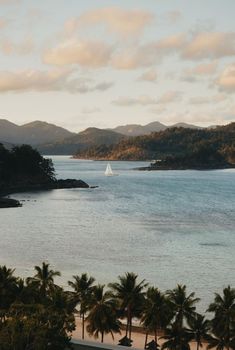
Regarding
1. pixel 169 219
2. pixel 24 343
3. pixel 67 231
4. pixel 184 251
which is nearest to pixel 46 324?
pixel 24 343

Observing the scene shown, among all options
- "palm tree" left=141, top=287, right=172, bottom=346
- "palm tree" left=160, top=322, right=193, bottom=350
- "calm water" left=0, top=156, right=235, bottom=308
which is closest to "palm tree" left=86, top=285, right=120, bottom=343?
"palm tree" left=141, top=287, right=172, bottom=346

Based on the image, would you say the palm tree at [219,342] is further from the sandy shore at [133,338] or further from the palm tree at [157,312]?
the sandy shore at [133,338]

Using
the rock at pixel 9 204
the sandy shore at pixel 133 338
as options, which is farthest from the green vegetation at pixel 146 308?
the rock at pixel 9 204

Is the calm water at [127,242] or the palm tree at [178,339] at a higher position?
the palm tree at [178,339]

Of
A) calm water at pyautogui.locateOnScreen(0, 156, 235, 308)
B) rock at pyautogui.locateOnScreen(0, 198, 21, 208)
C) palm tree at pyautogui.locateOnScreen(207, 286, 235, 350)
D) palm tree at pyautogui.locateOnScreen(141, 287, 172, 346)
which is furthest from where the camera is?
rock at pyautogui.locateOnScreen(0, 198, 21, 208)

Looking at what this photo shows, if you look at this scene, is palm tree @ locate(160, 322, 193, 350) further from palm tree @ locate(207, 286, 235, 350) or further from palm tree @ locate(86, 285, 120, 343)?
palm tree @ locate(86, 285, 120, 343)

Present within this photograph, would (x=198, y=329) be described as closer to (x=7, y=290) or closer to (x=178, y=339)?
(x=178, y=339)

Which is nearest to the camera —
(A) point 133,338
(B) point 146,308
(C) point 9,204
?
(B) point 146,308

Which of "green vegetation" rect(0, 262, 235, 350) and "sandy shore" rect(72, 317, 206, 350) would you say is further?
"sandy shore" rect(72, 317, 206, 350)

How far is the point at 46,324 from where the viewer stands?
1246 inches

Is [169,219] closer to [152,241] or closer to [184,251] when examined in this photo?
[152,241]

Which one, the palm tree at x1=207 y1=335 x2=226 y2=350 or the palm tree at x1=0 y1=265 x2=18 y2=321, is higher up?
the palm tree at x1=0 y1=265 x2=18 y2=321

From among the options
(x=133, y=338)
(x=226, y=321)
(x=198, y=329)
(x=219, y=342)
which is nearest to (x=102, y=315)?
(x=198, y=329)

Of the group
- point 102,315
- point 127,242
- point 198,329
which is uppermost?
point 102,315
